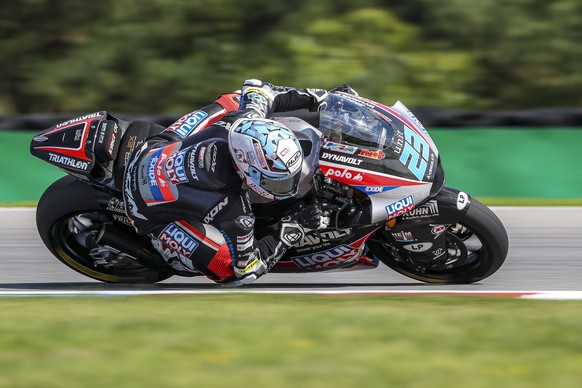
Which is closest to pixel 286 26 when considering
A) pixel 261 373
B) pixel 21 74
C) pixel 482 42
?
pixel 482 42

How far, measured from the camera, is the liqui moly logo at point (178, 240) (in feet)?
19.1

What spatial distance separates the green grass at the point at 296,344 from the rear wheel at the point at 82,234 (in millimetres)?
774

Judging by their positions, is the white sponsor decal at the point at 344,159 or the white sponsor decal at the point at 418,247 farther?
the white sponsor decal at the point at 418,247

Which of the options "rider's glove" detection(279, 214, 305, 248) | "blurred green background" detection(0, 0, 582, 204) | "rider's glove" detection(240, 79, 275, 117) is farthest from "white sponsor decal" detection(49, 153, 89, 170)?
"blurred green background" detection(0, 0, 582, 204)

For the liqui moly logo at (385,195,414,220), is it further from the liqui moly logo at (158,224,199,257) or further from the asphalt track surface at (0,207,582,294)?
the liqui moly logo at (158,224,199,257)

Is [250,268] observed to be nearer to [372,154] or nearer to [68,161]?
[372,154]

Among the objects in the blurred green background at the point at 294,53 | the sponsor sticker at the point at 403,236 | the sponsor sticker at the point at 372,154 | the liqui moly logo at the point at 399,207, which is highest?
the blurred green background at the point at 294,53

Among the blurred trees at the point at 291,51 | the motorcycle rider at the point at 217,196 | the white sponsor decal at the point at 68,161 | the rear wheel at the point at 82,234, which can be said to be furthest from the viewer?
the blurred trees at the point at 291,51

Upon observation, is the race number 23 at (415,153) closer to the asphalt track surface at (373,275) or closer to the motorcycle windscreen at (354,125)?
the motorcycle windscreen at (354,125)

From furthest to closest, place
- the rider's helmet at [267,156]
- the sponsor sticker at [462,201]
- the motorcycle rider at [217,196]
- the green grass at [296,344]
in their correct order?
the sponsor sticker at [462,201], the motorcycle rider at [217,196], the rider's helmet at [267,156], the green grass at [296,344]

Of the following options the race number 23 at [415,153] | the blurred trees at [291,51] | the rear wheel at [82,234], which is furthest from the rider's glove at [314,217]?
the blurred trees at [291,51]

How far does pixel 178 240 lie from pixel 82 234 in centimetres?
97

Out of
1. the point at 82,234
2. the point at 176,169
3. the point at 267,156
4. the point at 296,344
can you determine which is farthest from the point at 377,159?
the point at 82,234

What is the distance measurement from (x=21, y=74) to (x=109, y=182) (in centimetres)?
949
